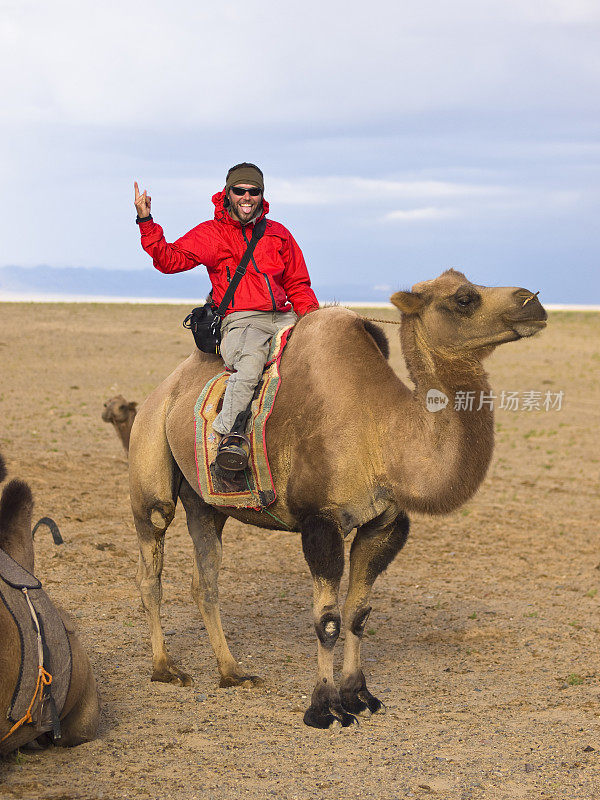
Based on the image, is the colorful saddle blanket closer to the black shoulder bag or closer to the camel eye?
the black shoulder bag

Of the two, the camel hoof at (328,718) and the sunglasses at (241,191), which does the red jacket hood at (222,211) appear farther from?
the camel hoof at (328,718)

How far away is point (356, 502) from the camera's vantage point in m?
5.73

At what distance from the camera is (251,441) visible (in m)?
5.94

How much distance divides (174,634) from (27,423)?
11.8 meters

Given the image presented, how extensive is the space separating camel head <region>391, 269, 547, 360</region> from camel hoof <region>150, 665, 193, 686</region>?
9.62 ft

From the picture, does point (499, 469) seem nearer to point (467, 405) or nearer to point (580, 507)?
point (580, 507)

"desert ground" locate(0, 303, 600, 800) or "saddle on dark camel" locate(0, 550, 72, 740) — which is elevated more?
"saddle on dark camel" locate(0, 550, 72, 740)

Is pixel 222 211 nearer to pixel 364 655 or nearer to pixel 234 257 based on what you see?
pixel 234 257

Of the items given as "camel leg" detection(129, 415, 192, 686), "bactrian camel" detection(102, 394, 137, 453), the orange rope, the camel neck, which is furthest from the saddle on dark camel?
"bactrian camel" detection(102, 394, 137, 453)

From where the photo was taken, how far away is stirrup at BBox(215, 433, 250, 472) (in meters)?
5.71

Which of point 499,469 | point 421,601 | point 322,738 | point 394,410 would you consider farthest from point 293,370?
point 499,469

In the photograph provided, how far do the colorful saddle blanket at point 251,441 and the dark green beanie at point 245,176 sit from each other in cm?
100

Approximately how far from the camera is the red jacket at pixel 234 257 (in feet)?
20.2

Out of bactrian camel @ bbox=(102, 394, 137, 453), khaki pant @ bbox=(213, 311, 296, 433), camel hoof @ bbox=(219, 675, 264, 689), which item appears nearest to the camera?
khaki pant @ bbox=(213, 311, 296, 433)
